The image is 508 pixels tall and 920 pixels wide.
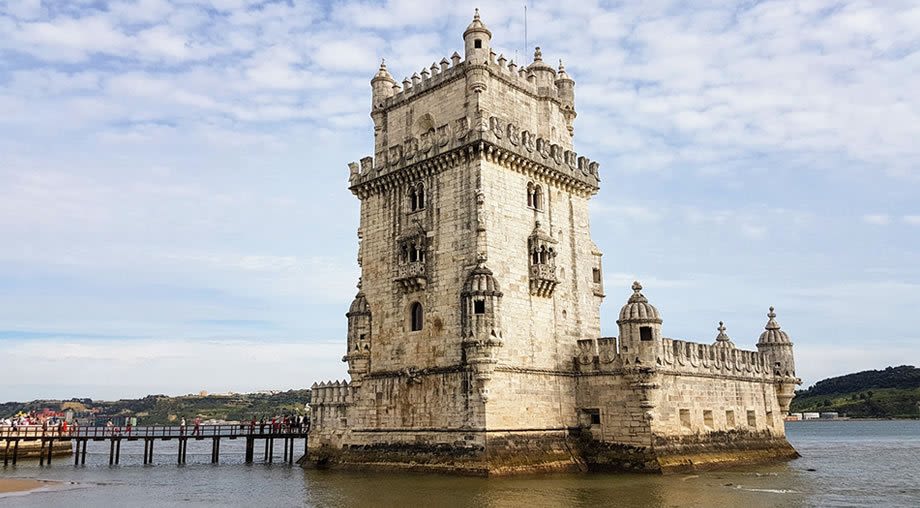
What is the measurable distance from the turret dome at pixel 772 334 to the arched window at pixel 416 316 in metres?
23.5

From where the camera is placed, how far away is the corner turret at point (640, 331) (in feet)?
112

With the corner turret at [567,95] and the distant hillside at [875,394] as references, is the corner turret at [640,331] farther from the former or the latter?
the distant hillside at [875,394]

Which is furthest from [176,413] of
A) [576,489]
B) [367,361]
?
[576,489]

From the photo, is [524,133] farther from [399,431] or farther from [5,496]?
[5,496]

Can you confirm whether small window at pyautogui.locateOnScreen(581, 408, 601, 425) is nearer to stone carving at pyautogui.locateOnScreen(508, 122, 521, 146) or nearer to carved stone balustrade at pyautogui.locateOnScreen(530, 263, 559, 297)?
carved stone balustrade at pyautogui.locateOnScreen(530, 263, 559, 297)

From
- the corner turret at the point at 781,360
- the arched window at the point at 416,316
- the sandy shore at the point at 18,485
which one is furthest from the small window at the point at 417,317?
the corner turret at the point at 781,360

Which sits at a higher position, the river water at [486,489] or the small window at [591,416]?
the small window at [591,416]

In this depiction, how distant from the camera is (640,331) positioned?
34469 mm

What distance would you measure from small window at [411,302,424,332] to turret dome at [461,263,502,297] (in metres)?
3.49

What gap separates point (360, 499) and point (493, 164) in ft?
52.0

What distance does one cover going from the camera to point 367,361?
1465 inches

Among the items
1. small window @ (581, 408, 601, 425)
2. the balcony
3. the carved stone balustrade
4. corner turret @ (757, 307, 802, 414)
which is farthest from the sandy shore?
corner turret @ (757, 307, 802, 414)

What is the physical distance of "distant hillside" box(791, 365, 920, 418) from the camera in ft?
482

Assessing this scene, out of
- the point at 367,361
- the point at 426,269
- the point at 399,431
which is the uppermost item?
the point at 426,269
